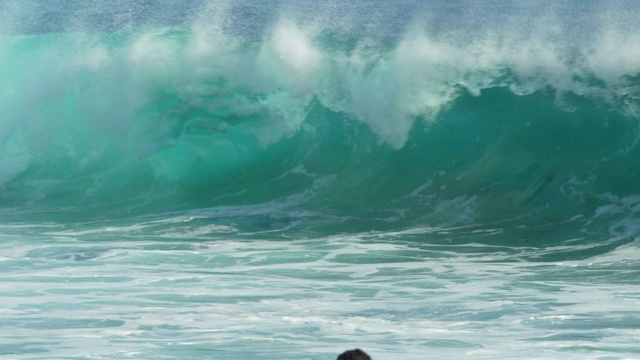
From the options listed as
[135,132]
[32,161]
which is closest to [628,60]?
[135,132]

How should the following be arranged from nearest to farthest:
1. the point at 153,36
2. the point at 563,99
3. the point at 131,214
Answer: the point at 131,214
the point at 563,99
the point at 153,36

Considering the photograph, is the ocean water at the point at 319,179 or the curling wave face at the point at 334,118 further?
the curling wave face at the point at 334,118

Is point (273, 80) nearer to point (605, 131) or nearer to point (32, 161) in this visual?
point (32, 161)

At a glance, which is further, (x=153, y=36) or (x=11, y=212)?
(x=153, y=36)

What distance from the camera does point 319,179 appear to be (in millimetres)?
16844

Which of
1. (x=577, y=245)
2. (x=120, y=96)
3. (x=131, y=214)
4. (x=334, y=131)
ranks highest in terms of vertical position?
(x=120, y=96)

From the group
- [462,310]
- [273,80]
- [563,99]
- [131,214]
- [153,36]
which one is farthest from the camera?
[153,36]

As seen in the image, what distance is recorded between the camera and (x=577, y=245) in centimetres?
1397

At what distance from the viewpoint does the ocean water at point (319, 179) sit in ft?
33.3

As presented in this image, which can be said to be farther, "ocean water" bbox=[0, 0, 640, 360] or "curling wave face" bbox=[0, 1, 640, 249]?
"curling wave face" bbox=[0, 1, 640, 249]

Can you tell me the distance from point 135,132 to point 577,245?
7.10 meters

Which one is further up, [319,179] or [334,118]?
[334,118]

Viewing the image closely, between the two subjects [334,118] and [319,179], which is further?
[334,118]

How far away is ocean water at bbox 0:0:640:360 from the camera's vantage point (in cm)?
1016
